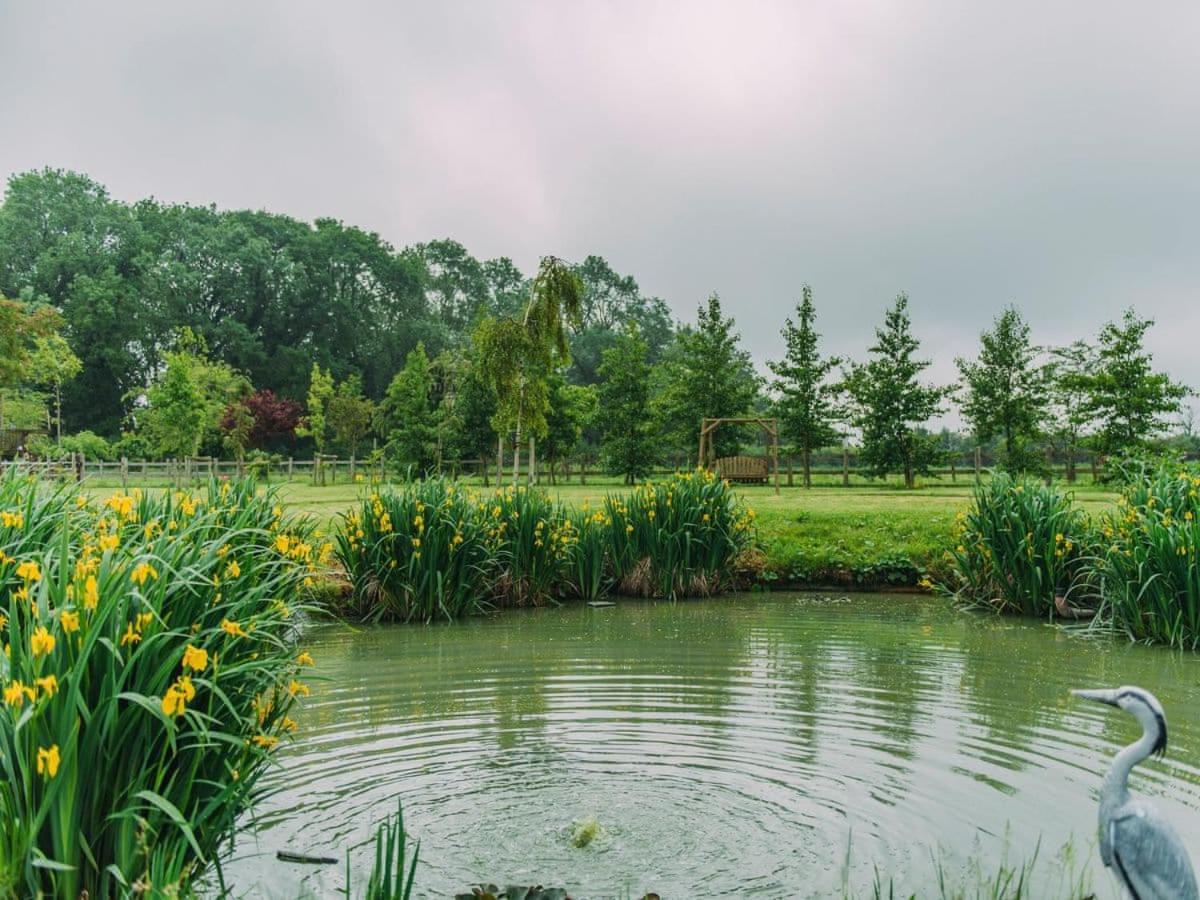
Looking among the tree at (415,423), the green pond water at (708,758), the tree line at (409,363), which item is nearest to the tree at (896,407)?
the tree line at (409,363)

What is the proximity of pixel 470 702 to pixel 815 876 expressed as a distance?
3.59 metres

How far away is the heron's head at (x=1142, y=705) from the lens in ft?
10.1

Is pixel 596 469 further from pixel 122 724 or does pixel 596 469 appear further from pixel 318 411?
pixel 122 724

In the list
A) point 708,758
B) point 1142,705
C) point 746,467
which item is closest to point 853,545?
point 708,758

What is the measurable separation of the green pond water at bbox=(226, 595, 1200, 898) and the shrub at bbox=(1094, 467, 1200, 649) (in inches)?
18.2

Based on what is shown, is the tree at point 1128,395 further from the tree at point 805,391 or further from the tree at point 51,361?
the tree at point 51,361

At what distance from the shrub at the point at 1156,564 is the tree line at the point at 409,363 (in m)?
8.82

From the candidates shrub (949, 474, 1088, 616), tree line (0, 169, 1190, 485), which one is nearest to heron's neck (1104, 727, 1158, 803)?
shrub (949, 474, 1088, 616)

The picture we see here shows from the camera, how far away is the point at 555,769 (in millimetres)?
5602

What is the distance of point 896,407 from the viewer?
3262cm

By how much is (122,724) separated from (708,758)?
347 centimetres

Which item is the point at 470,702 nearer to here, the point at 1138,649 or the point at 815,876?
the point at 815,876

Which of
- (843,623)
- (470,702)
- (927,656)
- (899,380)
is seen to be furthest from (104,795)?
(899,380)

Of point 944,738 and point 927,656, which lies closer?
point 944,738
